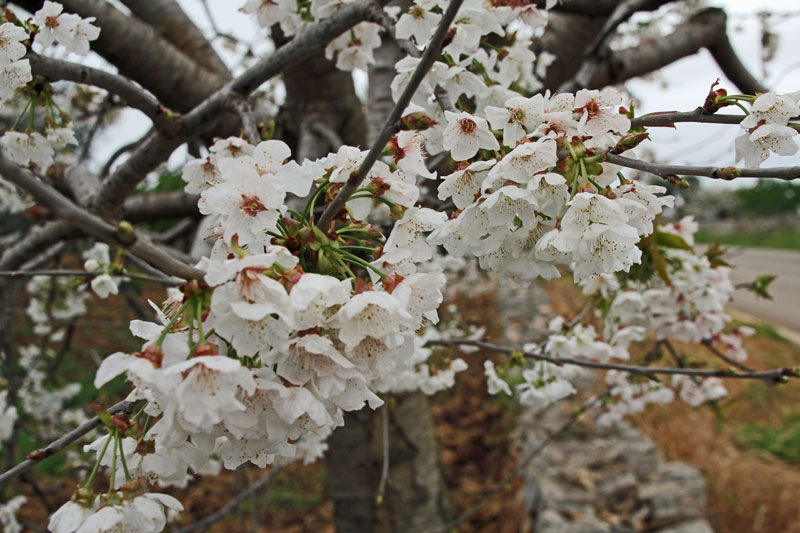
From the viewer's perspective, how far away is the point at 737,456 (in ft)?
15.6

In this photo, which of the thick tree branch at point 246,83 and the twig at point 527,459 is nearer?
the thick tree branch at point 246,83

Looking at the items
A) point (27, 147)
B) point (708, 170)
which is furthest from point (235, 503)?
point (708, 170)

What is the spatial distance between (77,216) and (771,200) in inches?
1796

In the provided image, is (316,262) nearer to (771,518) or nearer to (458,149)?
(458,149)

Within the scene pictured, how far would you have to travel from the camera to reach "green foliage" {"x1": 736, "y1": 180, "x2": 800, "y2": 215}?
117ft

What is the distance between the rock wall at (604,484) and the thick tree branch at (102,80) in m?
2.53

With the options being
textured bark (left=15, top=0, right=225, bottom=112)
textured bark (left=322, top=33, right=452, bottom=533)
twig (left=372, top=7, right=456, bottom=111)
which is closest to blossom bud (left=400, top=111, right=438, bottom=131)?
twig (left=372, top=7, right=456, bottom=111)

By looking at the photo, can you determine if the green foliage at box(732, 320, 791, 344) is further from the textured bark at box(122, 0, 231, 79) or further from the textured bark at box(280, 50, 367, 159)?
the textured bark at box(122, 0, 231, 79)

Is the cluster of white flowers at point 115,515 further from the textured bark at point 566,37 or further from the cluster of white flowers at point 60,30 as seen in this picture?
the textured bark at point 566,37

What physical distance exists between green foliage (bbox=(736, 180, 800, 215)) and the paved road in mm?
17930

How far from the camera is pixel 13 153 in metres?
1.55

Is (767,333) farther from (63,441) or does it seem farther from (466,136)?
(63,441)

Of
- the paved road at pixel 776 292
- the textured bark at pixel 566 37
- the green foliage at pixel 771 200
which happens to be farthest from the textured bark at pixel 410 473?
the green foliage at pixel 771 200

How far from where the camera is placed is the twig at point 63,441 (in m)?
0.81
